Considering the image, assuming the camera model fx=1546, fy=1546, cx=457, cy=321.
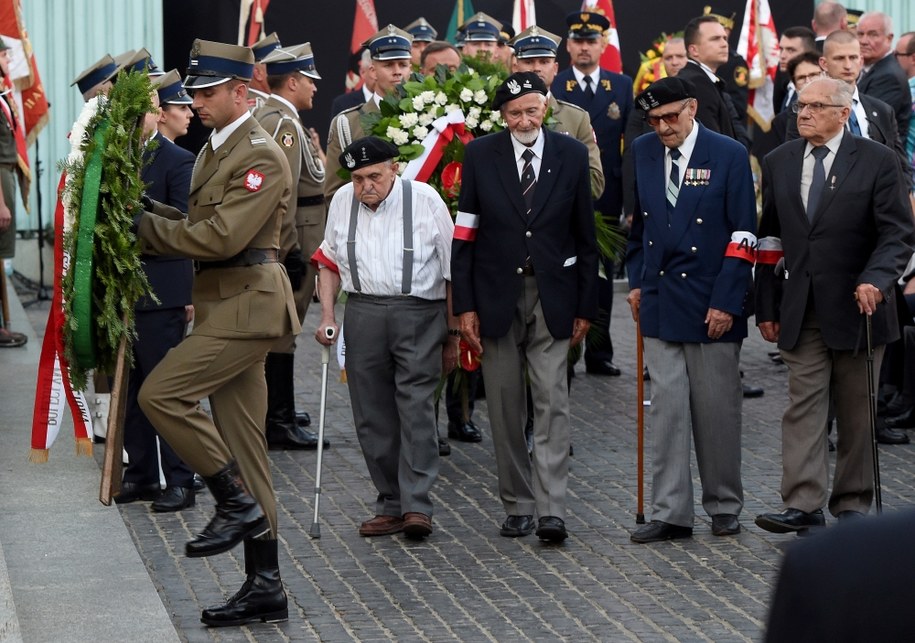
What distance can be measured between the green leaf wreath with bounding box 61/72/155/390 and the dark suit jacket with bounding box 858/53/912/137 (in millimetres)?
5974

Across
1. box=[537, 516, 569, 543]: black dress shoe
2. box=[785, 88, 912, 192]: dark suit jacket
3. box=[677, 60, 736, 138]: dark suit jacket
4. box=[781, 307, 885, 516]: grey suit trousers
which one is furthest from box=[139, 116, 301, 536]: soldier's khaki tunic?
box=[677, 60, 736, 138]: dark suit jacket

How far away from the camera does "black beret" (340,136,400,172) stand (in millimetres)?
6926

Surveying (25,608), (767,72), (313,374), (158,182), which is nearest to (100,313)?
(25,608)

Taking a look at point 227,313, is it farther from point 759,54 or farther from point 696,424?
point 759,54

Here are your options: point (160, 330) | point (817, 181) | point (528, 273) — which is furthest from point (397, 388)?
point (817, 181)

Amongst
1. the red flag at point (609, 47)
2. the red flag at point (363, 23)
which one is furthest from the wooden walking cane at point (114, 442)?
the red flag at point (363, 23)

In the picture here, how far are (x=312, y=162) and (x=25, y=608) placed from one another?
12.6 ft

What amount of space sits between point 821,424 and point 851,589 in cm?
563

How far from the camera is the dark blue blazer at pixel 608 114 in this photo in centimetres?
1083

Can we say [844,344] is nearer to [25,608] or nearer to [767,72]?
[25,608]

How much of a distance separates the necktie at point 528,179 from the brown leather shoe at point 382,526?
153 cm

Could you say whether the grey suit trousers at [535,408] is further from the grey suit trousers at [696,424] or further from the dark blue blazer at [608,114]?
the dark blue blazer at [608,114]

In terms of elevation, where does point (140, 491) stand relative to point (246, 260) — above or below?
below

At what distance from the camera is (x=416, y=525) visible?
271 inches
